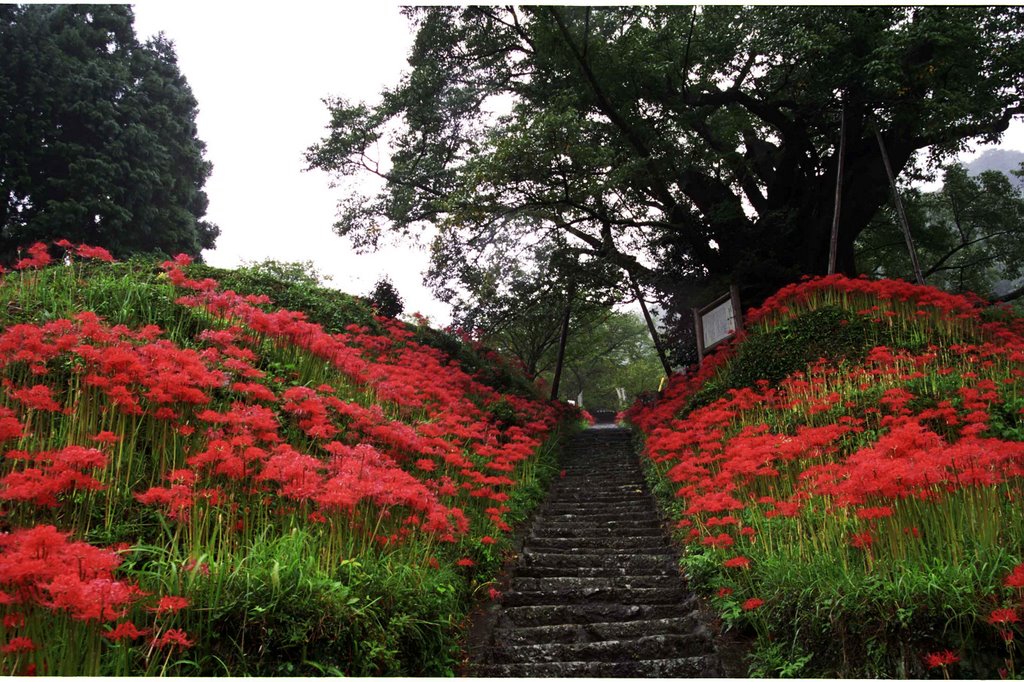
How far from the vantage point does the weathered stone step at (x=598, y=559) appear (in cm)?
557

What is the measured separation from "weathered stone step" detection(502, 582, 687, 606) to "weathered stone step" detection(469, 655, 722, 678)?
3.50 ft

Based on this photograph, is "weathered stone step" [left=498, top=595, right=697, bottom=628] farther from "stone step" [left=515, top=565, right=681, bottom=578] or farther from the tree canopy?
the tree canopy

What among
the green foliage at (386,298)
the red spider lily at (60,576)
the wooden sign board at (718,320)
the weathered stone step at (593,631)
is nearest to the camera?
the red spider lily at (60,576)

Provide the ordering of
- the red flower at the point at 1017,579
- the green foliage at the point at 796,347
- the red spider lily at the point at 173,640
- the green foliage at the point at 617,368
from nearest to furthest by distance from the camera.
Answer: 1. the red spider lily at the point at 173,640
2. the red flower at the point at 1017,579
3. the green foliage at the point at 796,347
4. the green foliage at the point at 617,368

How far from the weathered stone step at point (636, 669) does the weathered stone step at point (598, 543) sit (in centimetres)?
227

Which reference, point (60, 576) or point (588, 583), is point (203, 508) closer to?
point (60, 576)

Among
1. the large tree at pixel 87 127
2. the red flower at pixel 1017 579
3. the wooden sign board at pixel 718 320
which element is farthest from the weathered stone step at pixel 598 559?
the large tree at pixel 87 127

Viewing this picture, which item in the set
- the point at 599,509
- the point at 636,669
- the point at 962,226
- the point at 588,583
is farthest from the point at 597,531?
the point at 962,226

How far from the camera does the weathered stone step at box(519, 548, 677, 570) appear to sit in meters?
5.57

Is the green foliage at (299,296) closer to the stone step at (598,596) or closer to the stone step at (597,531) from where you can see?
the stone step at (597,531)

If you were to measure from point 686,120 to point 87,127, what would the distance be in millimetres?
9583

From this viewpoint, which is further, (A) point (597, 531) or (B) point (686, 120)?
(B) point (686, 120)

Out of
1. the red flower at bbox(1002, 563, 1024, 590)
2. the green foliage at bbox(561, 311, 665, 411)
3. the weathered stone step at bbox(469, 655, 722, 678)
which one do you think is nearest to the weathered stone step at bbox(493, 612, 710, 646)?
the weathered stone step at bbox(469, 655, 722, 678)

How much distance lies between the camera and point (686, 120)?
38.3ft
